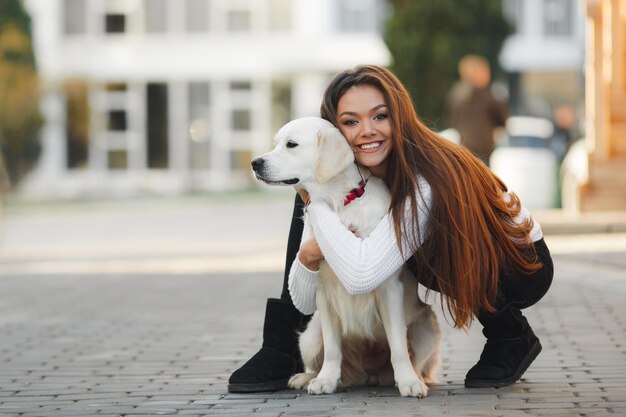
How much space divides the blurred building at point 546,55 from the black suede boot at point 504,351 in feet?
113

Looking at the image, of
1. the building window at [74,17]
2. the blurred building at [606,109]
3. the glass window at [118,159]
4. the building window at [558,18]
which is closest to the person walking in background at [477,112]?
the blurred building at [606,109]

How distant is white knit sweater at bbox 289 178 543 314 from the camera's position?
17.4 feet

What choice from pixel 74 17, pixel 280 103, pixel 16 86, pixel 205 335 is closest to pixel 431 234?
pixel 205 335

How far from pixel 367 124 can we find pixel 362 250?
22.1 inches

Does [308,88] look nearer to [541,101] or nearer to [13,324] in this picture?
[541,101]

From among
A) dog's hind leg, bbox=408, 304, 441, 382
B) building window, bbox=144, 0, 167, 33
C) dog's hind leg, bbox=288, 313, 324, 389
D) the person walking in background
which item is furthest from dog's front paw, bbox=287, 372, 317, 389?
building window, bbox=144, 0, 167, 33

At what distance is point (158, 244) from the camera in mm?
17469

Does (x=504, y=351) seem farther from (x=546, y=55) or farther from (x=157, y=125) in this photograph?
(x=157, y=125)

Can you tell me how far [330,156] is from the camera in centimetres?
541

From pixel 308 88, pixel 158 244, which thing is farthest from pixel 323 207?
pixel 308 88

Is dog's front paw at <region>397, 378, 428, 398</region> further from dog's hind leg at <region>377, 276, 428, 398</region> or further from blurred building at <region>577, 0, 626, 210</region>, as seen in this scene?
blurred building at <region>577, 0, 626, 210</region>

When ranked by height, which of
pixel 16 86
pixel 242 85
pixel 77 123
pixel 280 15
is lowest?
pixel 77 123

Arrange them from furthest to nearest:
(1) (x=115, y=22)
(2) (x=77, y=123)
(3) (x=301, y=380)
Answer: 1. (1) (x=115, y=22)
2. (2) (x=77, y=123)
3. (3) (x=301, y=380)

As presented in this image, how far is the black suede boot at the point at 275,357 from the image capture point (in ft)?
19.0
